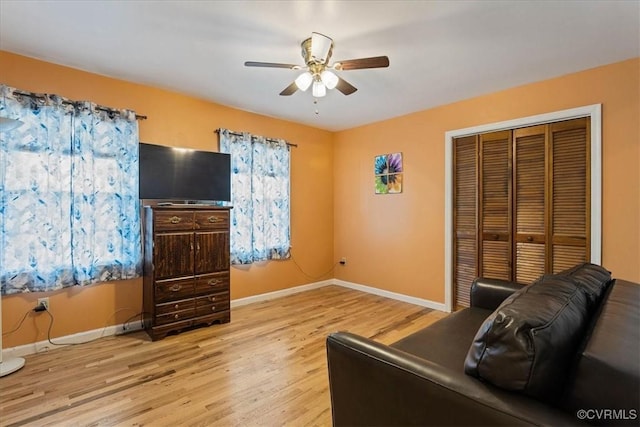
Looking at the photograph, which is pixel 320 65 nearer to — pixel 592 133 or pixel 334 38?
pixel 334 38

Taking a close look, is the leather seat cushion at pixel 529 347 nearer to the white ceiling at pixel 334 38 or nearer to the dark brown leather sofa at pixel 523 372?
the dark brown leather sofa at pixel 523 372

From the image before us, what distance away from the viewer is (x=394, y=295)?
4395mm

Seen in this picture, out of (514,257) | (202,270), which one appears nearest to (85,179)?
(202,270)

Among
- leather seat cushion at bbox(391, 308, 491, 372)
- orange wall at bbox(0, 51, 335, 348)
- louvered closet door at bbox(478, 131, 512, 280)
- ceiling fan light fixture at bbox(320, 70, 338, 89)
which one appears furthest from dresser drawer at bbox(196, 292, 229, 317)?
louvered closet door at bbox(478, 131, 512, 280)

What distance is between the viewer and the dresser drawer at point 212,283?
3225 millimetres

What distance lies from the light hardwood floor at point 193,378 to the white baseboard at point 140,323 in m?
0.09

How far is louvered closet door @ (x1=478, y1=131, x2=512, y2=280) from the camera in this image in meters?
3.39

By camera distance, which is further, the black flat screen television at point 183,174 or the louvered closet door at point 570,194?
the black flat screen television at point 183,174

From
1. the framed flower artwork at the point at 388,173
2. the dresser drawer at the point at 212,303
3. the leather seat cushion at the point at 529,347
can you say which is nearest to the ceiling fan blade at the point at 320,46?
the leather seat cushion at the point at 529,347

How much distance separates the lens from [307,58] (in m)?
2.43

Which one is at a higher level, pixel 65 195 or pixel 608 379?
pixel 65 195

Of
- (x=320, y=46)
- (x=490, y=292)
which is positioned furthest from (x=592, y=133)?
(x=320, y=46)

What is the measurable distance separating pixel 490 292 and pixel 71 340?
362 cm

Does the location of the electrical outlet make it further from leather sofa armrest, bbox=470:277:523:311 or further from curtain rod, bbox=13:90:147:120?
leather sofa armrest, bbox=470:277:523:311
